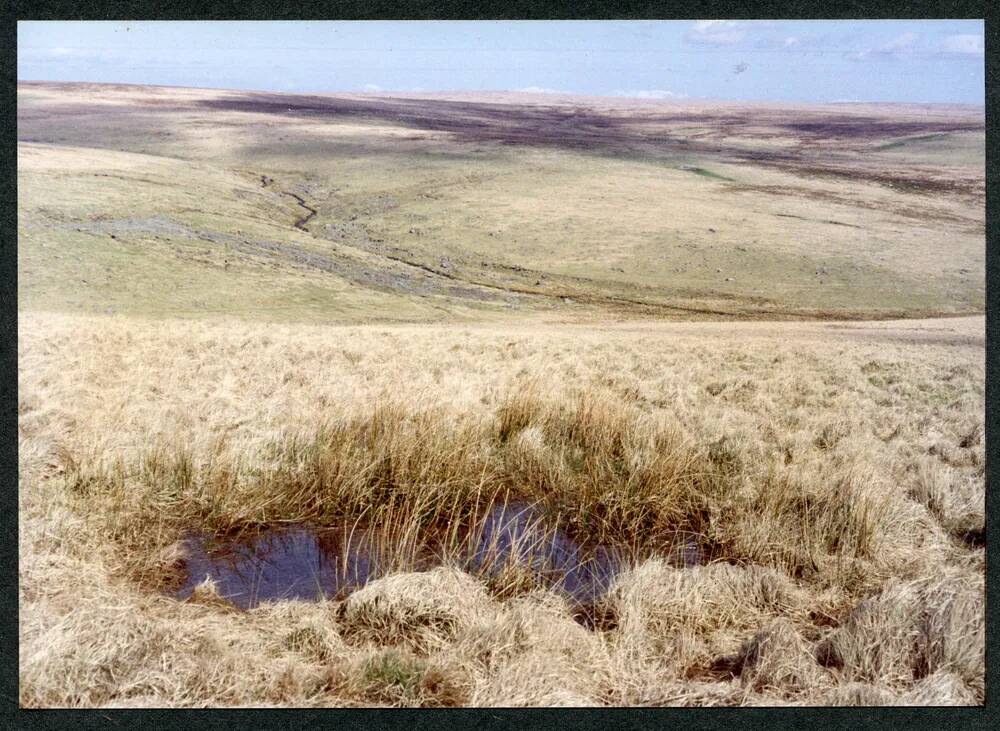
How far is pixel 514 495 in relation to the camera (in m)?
6.41

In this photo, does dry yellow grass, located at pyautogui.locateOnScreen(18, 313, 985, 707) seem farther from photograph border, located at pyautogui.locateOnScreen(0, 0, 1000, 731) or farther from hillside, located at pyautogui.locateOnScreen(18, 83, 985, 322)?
hillside, located at pyautogui.locateOnScreen(18, 83, 985, 322)

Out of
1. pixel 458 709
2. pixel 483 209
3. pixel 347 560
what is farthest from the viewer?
pixel 483 209

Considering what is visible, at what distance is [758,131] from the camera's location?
97.3ft

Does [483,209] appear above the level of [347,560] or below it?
above

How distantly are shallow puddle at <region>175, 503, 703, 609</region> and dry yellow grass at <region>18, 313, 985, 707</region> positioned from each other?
0.17 m

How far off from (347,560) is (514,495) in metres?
1.61

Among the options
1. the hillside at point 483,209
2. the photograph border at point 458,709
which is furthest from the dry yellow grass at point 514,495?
the hillside at point 483,209

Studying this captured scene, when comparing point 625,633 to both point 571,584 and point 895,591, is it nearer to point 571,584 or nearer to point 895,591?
point 571,584

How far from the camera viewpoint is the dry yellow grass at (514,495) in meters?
4.05

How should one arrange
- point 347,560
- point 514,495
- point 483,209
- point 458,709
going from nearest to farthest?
point 458,709
point 347,560
point 514,495
point 483,209

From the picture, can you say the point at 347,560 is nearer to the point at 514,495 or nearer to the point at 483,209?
the point at 514,495

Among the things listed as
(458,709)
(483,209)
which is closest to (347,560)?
(458,709)

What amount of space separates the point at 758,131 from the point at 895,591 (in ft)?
91.6

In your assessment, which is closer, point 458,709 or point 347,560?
point 458,709
